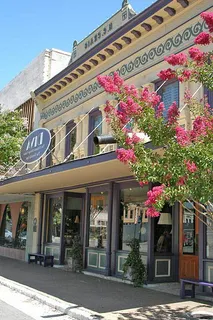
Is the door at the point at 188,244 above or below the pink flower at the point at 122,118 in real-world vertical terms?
below

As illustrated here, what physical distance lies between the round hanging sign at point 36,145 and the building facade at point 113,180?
25.3 inches

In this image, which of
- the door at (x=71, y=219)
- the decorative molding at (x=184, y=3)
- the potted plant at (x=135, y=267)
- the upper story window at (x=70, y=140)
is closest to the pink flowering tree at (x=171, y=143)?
the decorative molding at (x=184, y=3)

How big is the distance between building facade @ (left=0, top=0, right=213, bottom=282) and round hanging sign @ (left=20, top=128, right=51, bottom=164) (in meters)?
0.64

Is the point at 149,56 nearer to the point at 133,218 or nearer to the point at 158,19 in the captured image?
the point at 158,19

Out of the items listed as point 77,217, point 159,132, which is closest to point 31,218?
point 77,217

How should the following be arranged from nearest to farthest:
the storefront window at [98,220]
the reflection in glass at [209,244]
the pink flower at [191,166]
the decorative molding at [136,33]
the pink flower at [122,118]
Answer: the pink flower at [191,166] → the pink flower at [122,118] → the reflection in glass at [209,244] → the decorative molding at [136,33] → the storefront window at [98,220]

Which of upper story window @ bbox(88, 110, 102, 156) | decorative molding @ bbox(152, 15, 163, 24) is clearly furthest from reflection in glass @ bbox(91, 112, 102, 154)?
decorative molding @ bbox(152, 15, 163, 24)

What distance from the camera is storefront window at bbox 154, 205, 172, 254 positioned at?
11219mm

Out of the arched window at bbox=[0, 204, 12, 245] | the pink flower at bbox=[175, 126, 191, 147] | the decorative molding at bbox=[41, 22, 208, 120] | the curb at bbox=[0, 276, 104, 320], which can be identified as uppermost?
the decorative molding at bbox=[41, 22, 208, 120]

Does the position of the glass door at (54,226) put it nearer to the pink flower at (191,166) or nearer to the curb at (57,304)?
the curb at (57,304)

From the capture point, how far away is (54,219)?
664 inches

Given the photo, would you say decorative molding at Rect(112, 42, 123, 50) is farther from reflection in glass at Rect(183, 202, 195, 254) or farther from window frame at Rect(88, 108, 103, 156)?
reflection in glass at Rect(183, 202, 195, 254)

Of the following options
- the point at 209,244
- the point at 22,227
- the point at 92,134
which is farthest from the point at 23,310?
the point at 22,227

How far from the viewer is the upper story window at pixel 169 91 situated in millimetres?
11516
